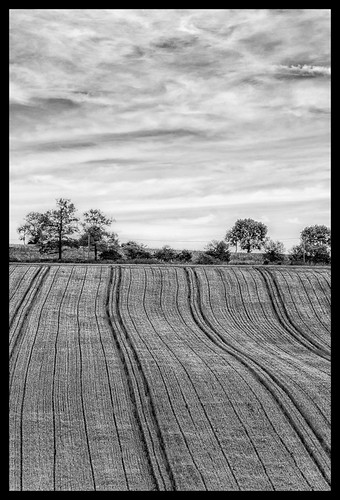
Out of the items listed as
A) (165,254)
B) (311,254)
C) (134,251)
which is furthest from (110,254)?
(311,254)

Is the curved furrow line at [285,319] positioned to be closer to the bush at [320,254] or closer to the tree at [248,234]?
the bush at [320,254]

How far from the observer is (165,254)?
43250mm

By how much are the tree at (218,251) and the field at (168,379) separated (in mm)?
20464

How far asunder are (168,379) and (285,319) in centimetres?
755

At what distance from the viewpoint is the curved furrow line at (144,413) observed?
9656mm

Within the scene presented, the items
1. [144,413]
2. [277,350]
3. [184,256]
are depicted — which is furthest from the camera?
[184,256]

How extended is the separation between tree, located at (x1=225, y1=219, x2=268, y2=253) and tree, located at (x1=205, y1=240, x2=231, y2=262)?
28.8 feet

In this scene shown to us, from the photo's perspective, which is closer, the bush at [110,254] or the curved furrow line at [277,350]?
the curved furrow line at [277,350]

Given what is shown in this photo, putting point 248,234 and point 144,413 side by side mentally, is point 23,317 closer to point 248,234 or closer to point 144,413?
point 144,413

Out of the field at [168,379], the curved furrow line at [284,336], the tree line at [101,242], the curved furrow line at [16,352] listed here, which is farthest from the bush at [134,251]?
the curved furrow line at [16,352]

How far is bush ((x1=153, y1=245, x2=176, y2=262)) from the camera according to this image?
140ft

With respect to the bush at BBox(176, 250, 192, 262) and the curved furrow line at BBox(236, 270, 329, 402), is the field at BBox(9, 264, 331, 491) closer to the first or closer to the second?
the curved furrow line at BBox(236, 270, 329, 402)

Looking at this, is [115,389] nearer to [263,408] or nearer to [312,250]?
[263,408]
